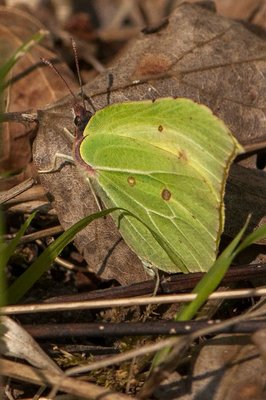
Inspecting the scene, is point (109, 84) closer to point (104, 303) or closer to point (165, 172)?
point (165, 172)

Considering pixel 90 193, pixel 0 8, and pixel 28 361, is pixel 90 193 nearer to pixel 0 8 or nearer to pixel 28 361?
pixel 28 361

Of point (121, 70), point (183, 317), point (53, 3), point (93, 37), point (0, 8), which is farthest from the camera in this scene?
point (53, 3)

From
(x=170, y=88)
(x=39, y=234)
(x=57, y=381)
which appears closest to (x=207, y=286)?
(x=57, y=381)

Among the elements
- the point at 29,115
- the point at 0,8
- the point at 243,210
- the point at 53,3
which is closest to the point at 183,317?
the point at 243,210

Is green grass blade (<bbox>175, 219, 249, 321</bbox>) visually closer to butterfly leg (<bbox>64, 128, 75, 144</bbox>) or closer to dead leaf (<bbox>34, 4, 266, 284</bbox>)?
dead leaf (<bbox>34, 4, 266, 284</bbox>)

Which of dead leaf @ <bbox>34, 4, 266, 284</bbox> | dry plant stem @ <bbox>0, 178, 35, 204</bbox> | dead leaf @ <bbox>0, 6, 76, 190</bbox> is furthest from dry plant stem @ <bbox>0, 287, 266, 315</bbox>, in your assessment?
dead leaf @ <bbox>0, 6, 76, 190</bbox>
